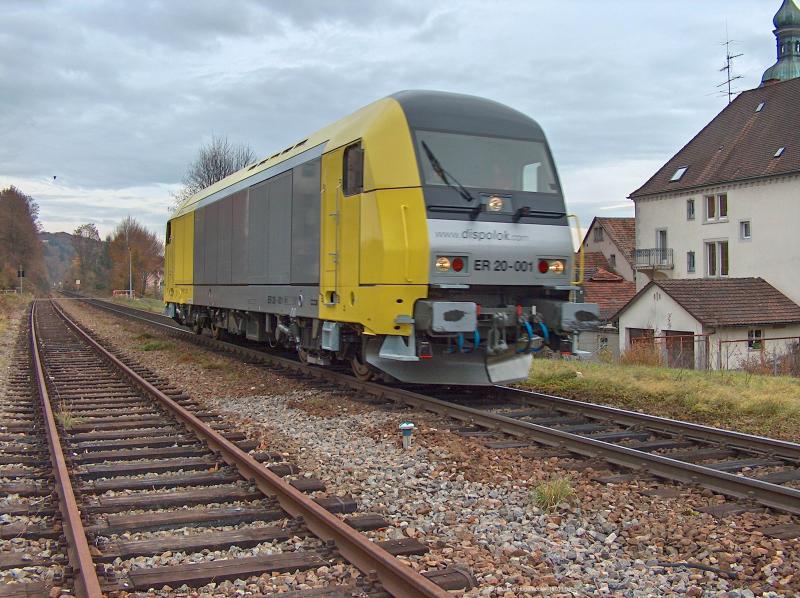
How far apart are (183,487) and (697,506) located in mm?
3572

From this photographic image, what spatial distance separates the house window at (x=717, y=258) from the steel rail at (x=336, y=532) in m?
36.0

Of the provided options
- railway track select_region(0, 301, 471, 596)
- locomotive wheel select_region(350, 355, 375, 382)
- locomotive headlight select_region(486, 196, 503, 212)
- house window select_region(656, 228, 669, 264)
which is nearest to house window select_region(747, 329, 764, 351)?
house window select_region(656, 228, 669, 264)

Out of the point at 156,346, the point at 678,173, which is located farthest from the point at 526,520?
the point at 678,173

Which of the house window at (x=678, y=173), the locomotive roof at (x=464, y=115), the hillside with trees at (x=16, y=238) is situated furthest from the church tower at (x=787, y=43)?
the hillside with trees at (x=16, y=238)

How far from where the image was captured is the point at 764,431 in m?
7.45

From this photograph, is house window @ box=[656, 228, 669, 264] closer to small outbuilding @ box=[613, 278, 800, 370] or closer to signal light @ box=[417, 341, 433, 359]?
small outbuilding @ box=[613, 278, 800, 370]

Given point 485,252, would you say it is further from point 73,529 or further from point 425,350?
point 73,529

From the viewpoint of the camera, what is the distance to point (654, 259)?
136ft

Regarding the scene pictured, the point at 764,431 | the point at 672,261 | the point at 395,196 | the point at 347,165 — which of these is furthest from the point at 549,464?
the point at 672,261

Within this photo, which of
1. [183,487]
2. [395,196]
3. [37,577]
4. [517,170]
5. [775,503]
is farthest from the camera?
[517,170]

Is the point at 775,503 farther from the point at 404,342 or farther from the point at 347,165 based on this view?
the point at 347,165

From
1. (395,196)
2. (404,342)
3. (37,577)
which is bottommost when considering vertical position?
(37,577)

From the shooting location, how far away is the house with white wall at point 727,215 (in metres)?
33.5

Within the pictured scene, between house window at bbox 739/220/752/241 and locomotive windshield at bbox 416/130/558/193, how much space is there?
30.9 metres
